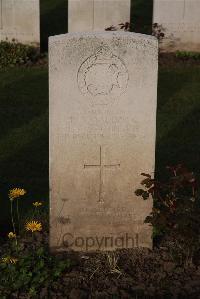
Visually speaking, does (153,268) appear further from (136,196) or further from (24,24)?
(24,24)

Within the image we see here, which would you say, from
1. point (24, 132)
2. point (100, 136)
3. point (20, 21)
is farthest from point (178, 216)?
point (20, 21)

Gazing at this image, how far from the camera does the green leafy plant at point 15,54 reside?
464 inches

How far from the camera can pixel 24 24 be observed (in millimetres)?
12523

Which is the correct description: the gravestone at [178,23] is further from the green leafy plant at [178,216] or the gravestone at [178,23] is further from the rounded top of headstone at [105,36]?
the green leafy plant at [178,216]

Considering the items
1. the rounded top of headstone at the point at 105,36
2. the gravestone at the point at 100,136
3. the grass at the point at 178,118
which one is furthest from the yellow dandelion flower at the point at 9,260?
the grass at the point at 178,118

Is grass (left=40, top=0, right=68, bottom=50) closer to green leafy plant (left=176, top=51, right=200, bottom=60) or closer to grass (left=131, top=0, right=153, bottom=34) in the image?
grass (left=131, top=0, right=153, bottom=34)

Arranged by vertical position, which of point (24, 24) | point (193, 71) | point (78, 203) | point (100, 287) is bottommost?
point (100, 287)

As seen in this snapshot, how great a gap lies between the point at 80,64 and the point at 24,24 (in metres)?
7.60

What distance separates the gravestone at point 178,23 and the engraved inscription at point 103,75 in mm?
7320

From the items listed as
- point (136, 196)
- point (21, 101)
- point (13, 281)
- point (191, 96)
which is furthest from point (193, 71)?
point (13, 281)

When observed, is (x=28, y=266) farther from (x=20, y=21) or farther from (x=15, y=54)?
(x=20, y=21)

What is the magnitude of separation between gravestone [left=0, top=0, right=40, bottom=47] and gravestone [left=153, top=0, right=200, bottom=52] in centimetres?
214

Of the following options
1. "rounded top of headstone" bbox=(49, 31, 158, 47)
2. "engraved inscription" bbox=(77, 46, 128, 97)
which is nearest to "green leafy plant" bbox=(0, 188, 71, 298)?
"engraved inscription" bbox=(77, 46, 128, 97)

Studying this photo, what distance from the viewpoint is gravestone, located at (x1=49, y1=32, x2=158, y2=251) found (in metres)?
5.18
